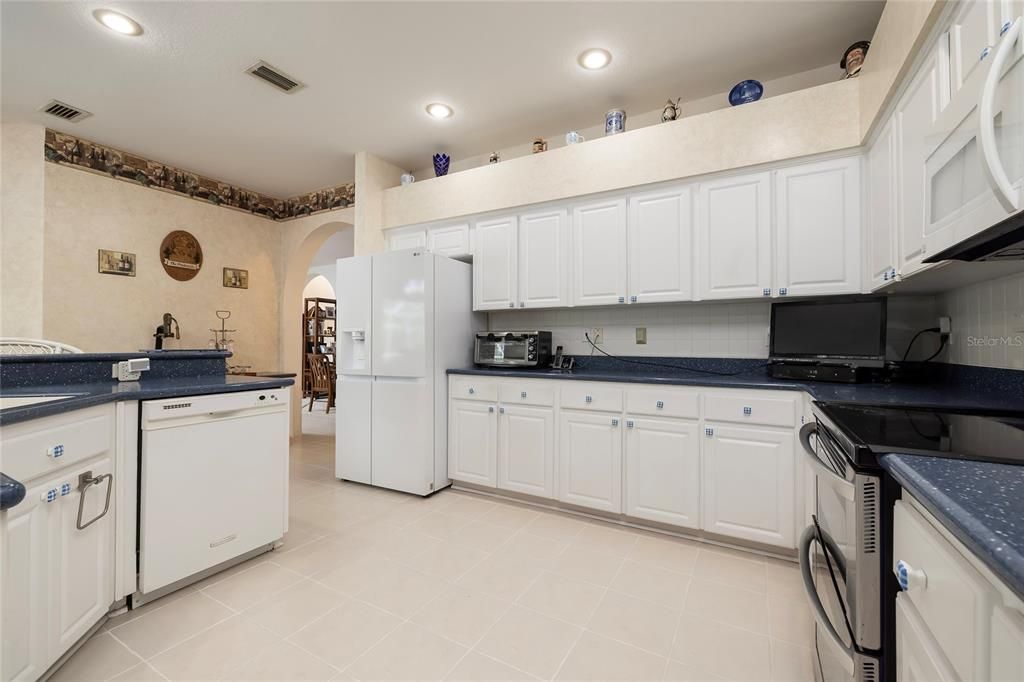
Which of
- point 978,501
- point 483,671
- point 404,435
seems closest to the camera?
point 978,501

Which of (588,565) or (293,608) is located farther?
(588,565)

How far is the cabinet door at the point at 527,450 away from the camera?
2.91 metres

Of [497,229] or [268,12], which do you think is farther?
[497,229]

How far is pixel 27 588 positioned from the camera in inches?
50.7

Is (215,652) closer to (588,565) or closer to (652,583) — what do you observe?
(588,565)

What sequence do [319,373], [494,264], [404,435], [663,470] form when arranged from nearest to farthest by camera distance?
[663,470], [404,435], [494,264], [319,373]

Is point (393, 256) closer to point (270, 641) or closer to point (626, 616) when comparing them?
point (270, 641)

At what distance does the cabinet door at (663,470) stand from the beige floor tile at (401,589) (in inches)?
49.0

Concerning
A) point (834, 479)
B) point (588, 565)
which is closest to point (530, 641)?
point (588, 565)

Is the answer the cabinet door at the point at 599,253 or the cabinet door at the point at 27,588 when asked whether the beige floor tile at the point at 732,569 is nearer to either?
the cabinet door at the point at 599,253

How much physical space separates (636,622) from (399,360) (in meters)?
2.24

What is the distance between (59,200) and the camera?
3.55 m

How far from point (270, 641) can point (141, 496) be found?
804 millimetres

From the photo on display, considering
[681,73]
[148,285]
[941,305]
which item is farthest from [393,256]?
[941,305]
